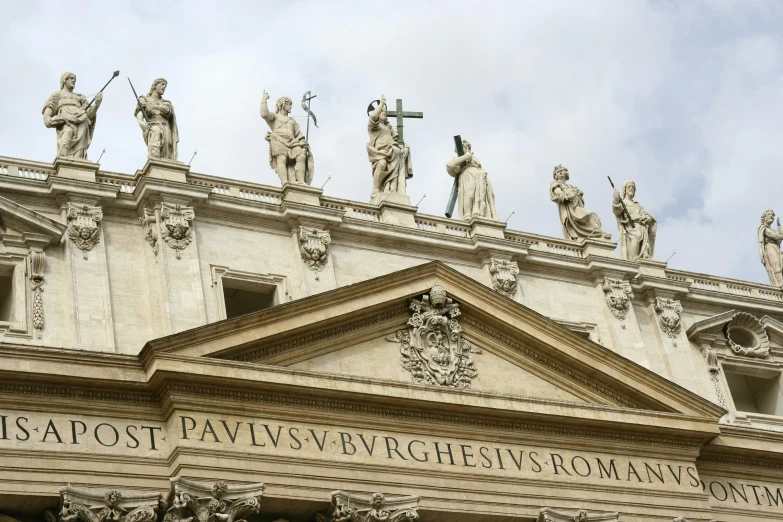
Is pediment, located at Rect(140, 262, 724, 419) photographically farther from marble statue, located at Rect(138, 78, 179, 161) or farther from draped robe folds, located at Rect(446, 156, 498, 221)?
marble statue, located at Rect(138, 78, 179, 161)

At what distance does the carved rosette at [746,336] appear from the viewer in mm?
32594

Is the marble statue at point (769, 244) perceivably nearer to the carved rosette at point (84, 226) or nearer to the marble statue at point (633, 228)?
the marble statue at point (633, 228)

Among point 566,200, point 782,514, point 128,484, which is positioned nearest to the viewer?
point 128,484

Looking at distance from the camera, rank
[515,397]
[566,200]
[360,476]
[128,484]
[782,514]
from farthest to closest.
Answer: [566,200], [782,514], [515,397], [360,476], [128,484]

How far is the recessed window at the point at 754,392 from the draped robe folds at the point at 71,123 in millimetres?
14851

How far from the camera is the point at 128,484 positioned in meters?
23.5

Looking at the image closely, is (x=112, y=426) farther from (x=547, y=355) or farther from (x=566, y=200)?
(x=566, y=200)

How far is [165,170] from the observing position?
90.5 ft

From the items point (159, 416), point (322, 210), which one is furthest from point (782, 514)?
point (159, 416)

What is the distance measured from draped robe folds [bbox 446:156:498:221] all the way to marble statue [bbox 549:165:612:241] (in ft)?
6.07

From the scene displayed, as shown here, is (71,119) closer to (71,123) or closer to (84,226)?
(71,123)

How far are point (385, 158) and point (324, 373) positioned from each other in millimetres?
6796


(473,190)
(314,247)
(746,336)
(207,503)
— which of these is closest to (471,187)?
(473,190)

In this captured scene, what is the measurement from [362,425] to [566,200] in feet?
30.8
